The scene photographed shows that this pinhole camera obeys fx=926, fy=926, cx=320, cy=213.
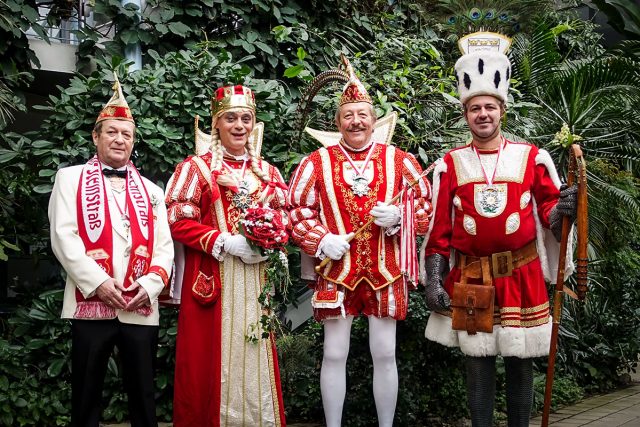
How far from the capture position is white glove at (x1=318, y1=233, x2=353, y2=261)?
203 inches

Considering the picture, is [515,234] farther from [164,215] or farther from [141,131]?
[141,131]

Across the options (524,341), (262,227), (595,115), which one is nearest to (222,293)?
(262,227)

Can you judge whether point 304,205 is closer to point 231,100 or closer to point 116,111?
point 231,100

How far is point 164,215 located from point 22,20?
9.55 feet

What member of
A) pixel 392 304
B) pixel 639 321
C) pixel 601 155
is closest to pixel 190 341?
pixel 392 304

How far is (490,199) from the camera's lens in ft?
16.2

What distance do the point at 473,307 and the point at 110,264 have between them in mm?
1924

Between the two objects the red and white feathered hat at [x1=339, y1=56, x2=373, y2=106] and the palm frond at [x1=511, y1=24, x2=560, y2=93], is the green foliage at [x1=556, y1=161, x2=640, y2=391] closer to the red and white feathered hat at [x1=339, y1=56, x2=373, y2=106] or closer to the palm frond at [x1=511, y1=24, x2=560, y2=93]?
the palm frond at [x1=511, y1=24, x2=560, y2=93]

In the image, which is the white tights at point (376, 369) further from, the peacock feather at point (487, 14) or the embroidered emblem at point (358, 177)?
the peacock feather at point (487, 14)

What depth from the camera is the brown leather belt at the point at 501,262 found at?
4.92 metres

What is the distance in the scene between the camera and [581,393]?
7.99 meters

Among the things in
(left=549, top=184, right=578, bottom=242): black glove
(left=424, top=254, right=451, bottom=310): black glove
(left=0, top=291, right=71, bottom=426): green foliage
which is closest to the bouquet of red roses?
(left=424, top=254, right=451, bottom=310): black glove

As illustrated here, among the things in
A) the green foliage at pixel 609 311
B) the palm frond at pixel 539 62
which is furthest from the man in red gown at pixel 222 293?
the palm frond at pixel 539 62

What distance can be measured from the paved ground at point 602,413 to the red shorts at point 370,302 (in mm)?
1728
